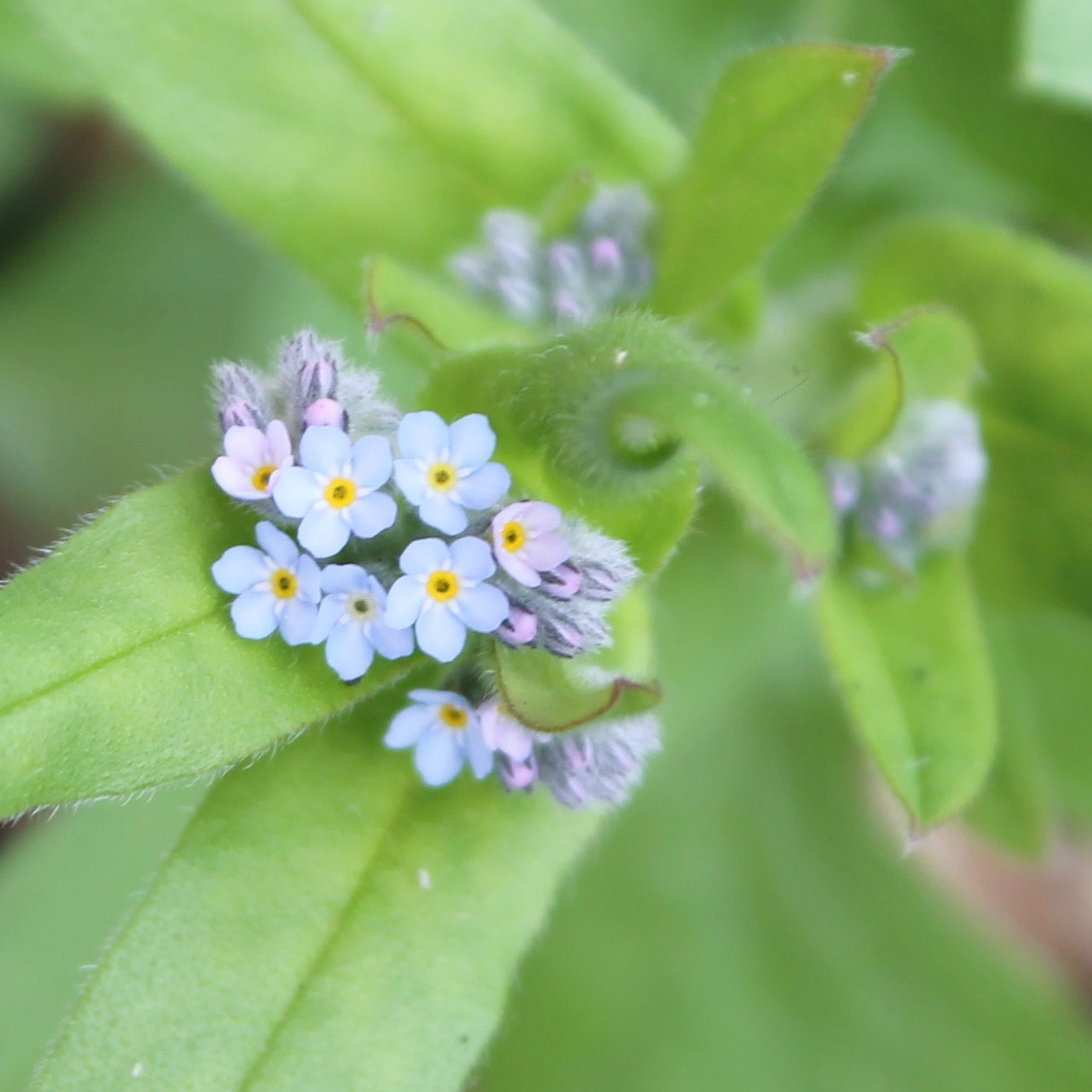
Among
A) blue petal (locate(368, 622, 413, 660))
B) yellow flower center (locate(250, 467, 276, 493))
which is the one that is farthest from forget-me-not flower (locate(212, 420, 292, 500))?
blue petal (locate(368, 622, 413, 660))

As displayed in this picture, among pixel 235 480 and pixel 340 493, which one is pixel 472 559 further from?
pixel 235 480

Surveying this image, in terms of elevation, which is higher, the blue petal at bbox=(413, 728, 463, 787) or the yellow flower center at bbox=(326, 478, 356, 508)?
the yellow flower center at bbox=(326, 478, 356, 508)

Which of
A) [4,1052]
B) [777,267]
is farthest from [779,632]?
[4,1052]

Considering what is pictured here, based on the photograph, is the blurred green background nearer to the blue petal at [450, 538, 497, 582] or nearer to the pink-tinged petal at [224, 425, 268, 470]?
the pink-tinged petal at [224, 425, 268, 470]

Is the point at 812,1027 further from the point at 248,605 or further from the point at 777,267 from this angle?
the point at 248,605

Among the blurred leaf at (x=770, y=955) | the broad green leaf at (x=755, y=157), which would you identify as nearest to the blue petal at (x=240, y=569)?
the broad green leaf at (x=755, y=157)

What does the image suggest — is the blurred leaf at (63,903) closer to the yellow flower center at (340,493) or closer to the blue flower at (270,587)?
the blue flower at (270,587)

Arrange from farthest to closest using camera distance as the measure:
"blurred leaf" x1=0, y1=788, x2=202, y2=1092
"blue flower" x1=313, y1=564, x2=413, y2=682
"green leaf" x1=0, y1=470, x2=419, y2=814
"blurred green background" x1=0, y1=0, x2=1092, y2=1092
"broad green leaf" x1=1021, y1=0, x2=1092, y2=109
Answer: "blurred green background" x1=0, y1=0, x2=1092, y2=1092 → "blurred leaf" x1=0, y1=788, x2=202, y2=1092 → "broad green leaf" x1=1021, y1=0, x2=1092, y2=109 → "blue flower" x1=313, y1=564, x2=413, y2=682 → "green leaf" x1=0, y1=470, x2=419, y2=814

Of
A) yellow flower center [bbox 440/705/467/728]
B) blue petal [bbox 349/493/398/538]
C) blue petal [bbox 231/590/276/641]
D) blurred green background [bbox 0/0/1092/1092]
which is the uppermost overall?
blue petal [bbox 349/493/398/538]
